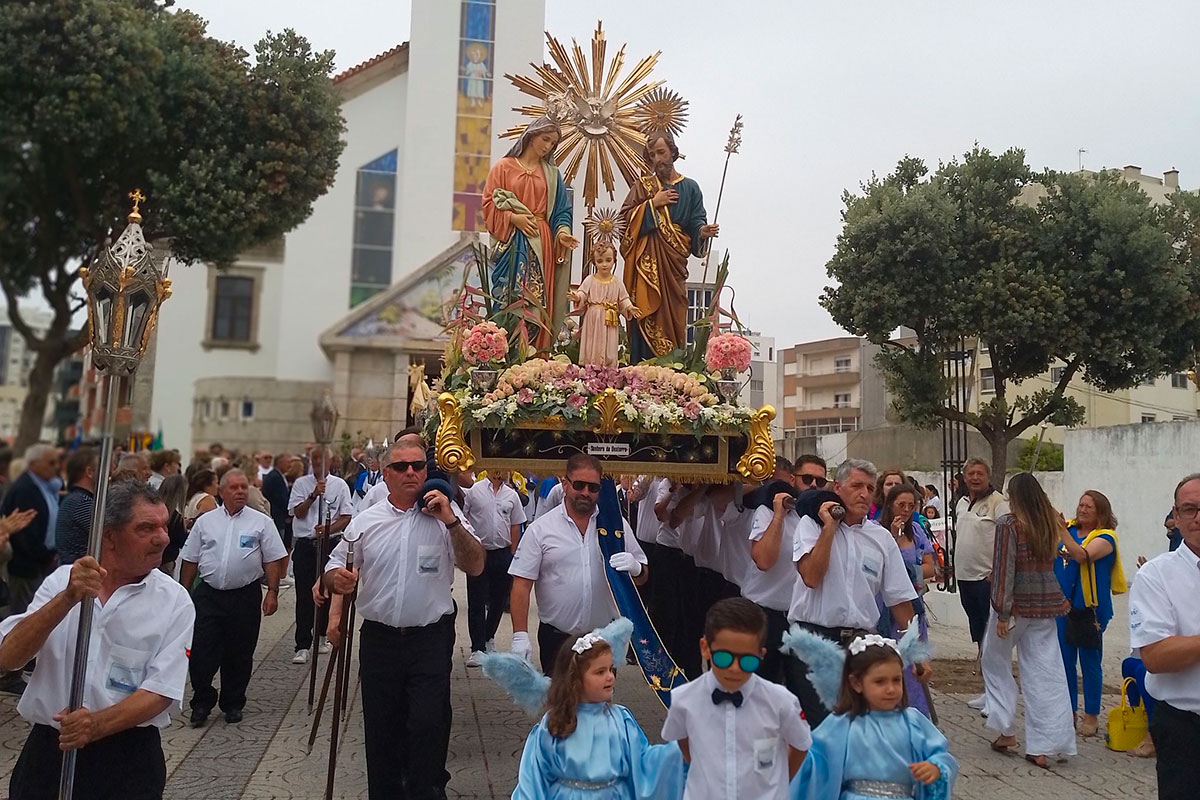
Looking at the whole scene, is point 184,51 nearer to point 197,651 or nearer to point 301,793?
point 197,651

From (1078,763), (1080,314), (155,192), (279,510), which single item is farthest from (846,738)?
(1080,314)

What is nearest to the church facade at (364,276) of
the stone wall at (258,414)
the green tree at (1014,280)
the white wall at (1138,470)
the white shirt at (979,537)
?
the stone wall at (258,414)

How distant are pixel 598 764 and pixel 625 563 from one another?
188 centimetres

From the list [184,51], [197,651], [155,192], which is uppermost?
[184,51]

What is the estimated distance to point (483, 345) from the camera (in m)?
6.44

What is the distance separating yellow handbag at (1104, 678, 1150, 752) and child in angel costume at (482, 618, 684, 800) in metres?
4.17

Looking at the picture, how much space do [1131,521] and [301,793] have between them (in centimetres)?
1274

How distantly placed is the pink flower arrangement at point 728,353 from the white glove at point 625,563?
69.3 inches

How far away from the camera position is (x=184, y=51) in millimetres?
8508

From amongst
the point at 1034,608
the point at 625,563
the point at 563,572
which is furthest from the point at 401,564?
the point at 1034,608

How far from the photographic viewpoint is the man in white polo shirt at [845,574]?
16.9 ft

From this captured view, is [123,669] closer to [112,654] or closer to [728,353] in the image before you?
[112,654]

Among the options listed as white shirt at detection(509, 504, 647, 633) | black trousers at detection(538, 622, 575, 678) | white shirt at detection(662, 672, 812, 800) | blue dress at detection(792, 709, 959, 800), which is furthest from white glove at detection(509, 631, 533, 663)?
blue dress at detection(792, 709, 959, 800)

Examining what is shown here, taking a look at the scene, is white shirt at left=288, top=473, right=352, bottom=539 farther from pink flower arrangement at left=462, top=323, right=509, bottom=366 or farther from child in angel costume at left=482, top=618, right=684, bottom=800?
child in angel costume at left=482, top=618, right=684, bottom=800
